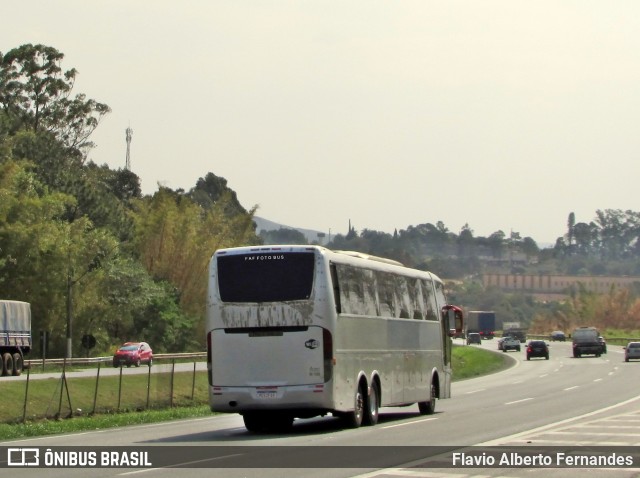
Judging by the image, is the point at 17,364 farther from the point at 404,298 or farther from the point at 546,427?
the point at 546,427

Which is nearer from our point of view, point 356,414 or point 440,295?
point 356,414

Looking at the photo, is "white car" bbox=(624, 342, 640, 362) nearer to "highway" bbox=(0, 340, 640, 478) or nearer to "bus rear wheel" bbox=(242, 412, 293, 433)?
"highway" bbox=(0, 340, 640, 478)

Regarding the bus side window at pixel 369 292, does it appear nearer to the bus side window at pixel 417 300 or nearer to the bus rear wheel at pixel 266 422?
the bus rear wheel at pixel 266 422

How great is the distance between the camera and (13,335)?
53625 mm

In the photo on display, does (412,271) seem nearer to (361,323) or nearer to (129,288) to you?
(361,323)

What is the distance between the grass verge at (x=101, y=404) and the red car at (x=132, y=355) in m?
19.8

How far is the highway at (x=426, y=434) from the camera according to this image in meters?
17.7

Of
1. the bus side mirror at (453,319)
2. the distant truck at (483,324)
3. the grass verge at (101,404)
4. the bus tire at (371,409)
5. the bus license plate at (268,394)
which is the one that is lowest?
the grass verge at (101,404)

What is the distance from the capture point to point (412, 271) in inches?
1242

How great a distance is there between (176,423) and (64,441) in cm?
660

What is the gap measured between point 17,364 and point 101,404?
625 inches

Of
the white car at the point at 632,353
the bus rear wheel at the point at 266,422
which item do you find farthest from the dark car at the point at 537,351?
the bus rear wheel at the point at 266,422

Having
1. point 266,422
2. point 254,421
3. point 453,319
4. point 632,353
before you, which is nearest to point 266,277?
point 254,421

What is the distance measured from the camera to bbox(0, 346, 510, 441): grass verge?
3045cm
